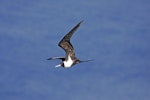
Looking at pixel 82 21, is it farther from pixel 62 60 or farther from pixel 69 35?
pixel 62 60

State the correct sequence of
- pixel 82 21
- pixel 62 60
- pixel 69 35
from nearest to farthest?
pixel 82 21
pixel 69 35
pixel 62 60

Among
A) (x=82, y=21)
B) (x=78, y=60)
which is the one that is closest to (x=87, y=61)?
(x=78, y=60)

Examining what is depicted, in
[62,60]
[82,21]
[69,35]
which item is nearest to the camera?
[82,21]

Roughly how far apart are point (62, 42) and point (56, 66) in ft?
11.9

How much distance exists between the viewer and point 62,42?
4484 cm

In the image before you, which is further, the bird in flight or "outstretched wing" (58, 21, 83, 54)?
the bird in flight

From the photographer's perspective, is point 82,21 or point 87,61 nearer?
point 82,21

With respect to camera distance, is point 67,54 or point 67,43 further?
point 67,54

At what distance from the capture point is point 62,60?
4672cm

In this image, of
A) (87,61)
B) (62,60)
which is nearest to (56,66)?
(62,60)

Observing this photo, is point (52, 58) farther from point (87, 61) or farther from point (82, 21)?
point (82, 21)

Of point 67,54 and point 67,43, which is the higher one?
point 67,43

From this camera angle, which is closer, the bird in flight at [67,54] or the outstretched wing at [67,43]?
the outstretched wing at [67,43]

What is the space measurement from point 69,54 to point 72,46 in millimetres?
1094
